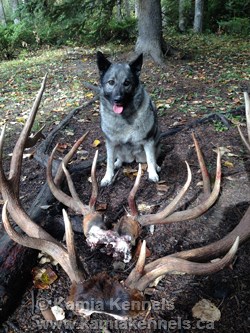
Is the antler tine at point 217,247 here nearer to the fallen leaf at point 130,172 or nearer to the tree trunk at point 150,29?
the fallen leaf at point 130,172

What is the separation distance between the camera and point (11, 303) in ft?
7.59

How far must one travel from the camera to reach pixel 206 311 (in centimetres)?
227

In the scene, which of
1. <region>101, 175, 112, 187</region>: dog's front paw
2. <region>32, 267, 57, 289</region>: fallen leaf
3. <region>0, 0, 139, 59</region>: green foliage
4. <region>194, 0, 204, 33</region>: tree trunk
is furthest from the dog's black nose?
<region>194, 0, 204, 33</region>: tree trunk

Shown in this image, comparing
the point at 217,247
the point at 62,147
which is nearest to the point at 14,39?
the point at 62,147

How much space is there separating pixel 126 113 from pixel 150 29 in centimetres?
658

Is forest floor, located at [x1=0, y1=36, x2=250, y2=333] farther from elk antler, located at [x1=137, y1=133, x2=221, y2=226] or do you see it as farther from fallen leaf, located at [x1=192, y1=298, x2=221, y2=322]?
elk antler, located at [x1=137, y1=133, x2=221, y2=226]

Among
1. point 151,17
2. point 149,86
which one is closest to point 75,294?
point 149,86

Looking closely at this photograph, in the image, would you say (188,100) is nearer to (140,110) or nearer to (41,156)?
(140,110)

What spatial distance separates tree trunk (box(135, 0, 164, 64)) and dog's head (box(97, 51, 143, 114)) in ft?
19.3

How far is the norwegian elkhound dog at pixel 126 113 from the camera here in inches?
148

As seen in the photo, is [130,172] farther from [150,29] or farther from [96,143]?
[150,29]

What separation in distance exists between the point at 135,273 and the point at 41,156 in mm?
2974

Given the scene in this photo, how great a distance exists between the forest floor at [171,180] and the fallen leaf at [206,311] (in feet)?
0.10

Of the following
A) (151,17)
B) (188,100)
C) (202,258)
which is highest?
(151,17)
